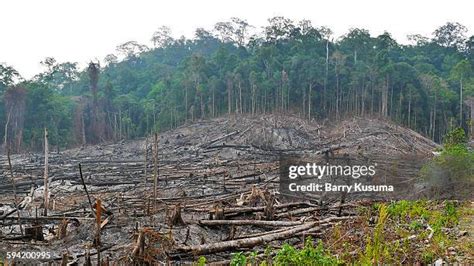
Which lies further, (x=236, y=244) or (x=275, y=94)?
(x=275, y=94)

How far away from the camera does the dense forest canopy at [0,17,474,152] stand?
47.2m

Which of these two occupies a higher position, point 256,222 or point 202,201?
point 256,222

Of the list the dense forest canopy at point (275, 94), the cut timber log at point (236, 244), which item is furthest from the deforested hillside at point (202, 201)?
the dense forest canopy at point (275, 94)

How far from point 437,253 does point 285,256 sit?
114 inches

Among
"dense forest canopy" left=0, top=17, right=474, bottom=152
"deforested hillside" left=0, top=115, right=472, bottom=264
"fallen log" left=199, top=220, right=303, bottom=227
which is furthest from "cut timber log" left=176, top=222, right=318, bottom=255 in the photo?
"dense forest canopy" left=0, top=17, right=474, bottom=152

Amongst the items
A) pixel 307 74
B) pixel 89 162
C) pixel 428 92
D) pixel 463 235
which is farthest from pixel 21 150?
pixel 463 235

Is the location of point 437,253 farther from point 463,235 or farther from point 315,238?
point 315,238

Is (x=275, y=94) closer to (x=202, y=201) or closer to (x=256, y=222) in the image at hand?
(x=202, y=201)

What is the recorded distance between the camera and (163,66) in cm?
7375

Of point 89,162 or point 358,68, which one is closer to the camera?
point 89,162

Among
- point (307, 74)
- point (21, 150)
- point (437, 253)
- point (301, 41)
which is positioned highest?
point (301, 41)

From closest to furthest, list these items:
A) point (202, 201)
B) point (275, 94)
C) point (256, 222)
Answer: point (256, 222)
point (202, 201)
point (275, 94)

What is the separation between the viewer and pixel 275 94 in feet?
161

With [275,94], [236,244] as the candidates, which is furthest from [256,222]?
[275,94]
